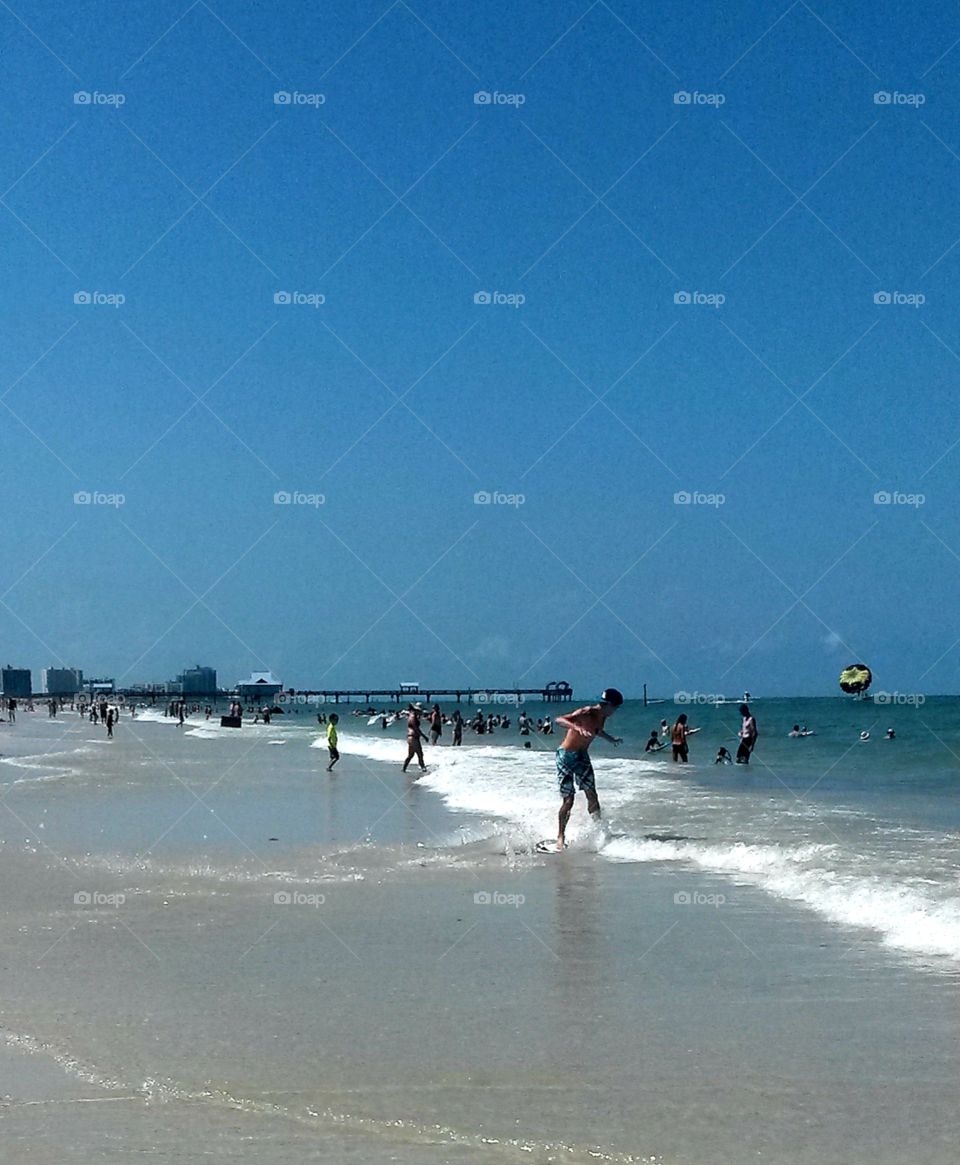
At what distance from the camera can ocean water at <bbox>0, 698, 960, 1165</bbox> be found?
195 inches

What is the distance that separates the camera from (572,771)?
14.0 m

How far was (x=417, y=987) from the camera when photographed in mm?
7203

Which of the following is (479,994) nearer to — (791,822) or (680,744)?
(791,822)

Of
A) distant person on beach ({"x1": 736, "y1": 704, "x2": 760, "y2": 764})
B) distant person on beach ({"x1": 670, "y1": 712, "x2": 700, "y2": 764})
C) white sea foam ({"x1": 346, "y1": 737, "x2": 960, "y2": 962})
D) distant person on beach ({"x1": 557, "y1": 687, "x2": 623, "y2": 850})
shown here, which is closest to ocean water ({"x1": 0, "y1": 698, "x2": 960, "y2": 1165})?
white sea foam ({"x1": 346, "y1": 737, "x2": 960, "y2": 962})

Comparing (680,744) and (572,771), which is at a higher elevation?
(572,771)

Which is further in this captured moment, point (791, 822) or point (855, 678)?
point (855, 678)

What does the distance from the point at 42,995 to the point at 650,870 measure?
6503 millimetres

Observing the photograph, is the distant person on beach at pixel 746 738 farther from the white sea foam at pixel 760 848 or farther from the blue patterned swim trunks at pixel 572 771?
the blue patterned swim trunks at pixel 572 771

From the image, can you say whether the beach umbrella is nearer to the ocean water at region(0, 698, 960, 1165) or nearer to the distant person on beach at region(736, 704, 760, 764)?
the distant person on beach at region(736, 704, 760, 764)

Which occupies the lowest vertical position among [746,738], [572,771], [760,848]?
[746,738]

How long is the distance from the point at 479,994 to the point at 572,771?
701 cm

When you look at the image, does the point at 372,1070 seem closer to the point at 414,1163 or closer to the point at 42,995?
the point at 414,1163

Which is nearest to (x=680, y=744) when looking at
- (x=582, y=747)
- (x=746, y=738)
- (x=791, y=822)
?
(x=746, y=738)

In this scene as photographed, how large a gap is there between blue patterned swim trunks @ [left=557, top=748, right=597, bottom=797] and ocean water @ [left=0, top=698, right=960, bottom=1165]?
60cm
